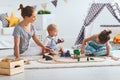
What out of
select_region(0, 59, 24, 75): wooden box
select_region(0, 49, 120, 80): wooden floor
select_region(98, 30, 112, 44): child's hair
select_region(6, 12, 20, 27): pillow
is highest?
select_region(6, 12, 20, 27): pillow

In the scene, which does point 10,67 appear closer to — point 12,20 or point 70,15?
point 12,20

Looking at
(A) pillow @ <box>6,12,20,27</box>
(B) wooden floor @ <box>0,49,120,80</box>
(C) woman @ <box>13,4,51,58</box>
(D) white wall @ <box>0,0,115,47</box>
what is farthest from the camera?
(D) white wall @ <box>0,0,115,47</box>

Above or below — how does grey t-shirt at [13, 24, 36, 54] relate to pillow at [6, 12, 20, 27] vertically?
below

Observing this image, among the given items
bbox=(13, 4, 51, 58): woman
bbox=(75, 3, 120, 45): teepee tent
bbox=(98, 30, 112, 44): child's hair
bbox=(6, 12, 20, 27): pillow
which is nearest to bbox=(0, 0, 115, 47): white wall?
bbox=(75, 3, 120, 45): teepee tent

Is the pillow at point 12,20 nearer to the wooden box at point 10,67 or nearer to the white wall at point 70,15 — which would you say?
the white wall at point 70,15

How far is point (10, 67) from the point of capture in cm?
175

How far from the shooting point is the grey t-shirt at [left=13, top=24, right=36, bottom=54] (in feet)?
8.04

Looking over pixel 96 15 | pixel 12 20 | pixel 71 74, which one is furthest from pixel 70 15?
pixel 71 74

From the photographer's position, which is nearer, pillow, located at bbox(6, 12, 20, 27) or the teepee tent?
pillow, located at bbox(6, 12, 20, 27)

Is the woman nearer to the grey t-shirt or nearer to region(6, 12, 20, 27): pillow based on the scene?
the grey t-shirt

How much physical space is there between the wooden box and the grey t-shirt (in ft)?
2.14

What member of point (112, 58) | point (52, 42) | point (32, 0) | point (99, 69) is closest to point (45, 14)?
point (32, 0)

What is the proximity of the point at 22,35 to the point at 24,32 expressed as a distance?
0.03 metres

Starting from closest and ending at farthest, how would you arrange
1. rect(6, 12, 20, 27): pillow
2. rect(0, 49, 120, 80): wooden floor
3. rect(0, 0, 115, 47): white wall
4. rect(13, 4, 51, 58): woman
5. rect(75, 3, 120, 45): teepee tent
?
1. rect(0, 49, 120, 80): wooden floor
2. rect(13, 4, 51, 58): woman
3. rect(6, 12, 20, 27): pillow
4. rect(75, 3, 120, 45): teepee tent
5. rect(0, 0, 115, 47): white wall
